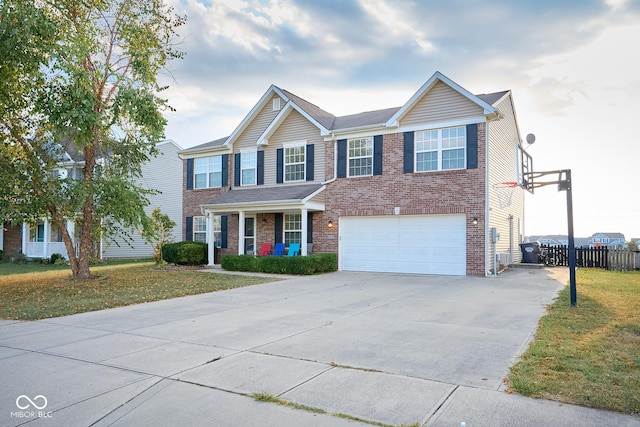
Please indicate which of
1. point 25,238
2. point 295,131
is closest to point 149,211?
point 25,238

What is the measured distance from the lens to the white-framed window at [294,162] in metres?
19.9

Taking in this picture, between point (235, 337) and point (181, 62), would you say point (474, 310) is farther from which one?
point (181, 62)

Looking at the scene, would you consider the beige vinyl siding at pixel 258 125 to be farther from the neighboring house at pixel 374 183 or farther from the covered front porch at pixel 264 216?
the covered front porch at pixel 264 216

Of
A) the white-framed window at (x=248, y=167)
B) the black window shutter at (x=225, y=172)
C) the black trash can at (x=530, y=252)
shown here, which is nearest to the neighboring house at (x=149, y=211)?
the black window shutter at (x=225, y=172)

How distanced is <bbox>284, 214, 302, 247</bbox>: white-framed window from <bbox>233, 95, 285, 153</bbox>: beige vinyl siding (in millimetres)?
3963

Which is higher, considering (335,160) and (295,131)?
(295,131)

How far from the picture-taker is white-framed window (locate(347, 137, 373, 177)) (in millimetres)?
18109

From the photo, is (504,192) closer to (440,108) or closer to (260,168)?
(440,108)

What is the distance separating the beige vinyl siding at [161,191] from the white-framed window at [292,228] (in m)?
11.3

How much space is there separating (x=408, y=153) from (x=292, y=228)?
6039 mm

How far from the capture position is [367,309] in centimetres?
947

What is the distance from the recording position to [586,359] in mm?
5480

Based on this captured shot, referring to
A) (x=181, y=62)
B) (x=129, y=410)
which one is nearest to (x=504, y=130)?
(x=181, y=62)

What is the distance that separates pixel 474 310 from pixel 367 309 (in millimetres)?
2156
